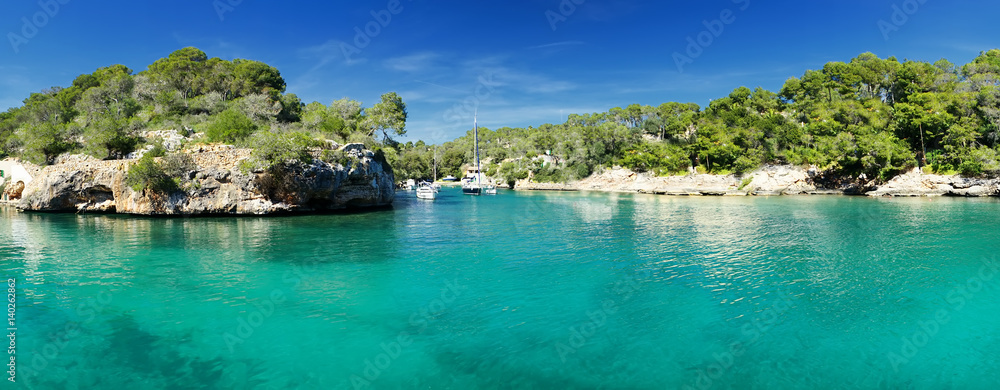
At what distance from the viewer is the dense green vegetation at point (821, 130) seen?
60500 mm

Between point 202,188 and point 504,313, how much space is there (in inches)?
1356

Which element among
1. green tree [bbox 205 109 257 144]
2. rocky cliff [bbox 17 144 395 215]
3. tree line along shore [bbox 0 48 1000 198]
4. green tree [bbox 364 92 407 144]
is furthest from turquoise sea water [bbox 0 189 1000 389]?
green tree [bbox 364 92 407 144]

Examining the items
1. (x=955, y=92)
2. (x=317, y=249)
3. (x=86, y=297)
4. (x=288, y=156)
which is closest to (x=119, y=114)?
(x=288, y=156)

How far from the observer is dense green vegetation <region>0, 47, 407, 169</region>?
4025 cm

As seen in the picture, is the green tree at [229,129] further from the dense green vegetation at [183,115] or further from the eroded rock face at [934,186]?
the eroded rock face at [934,186]

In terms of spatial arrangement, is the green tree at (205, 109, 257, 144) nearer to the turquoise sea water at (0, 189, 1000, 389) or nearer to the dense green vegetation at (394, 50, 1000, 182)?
the turquoise sea water at (0, 189, 1000, 389)

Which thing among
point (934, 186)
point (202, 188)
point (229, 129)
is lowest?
point (934, 186)

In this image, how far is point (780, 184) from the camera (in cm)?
7544

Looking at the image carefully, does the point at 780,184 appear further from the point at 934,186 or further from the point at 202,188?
the point at 202,188

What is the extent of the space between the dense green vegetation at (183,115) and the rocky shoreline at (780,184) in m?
50.2

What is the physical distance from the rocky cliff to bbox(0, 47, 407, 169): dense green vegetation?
178 centimetres

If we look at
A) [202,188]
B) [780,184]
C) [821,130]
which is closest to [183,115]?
[202,188]

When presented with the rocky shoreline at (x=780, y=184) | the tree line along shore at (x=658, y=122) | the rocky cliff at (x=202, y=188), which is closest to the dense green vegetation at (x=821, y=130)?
the tree line along shore at (x=658, y=122)

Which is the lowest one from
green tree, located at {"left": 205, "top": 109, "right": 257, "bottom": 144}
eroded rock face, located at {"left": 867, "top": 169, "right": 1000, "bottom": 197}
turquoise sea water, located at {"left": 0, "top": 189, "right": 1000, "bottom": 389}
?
turquoise sea water, located at {"left": 0, "top": 189, "right": 1000, "bottom": 389}
